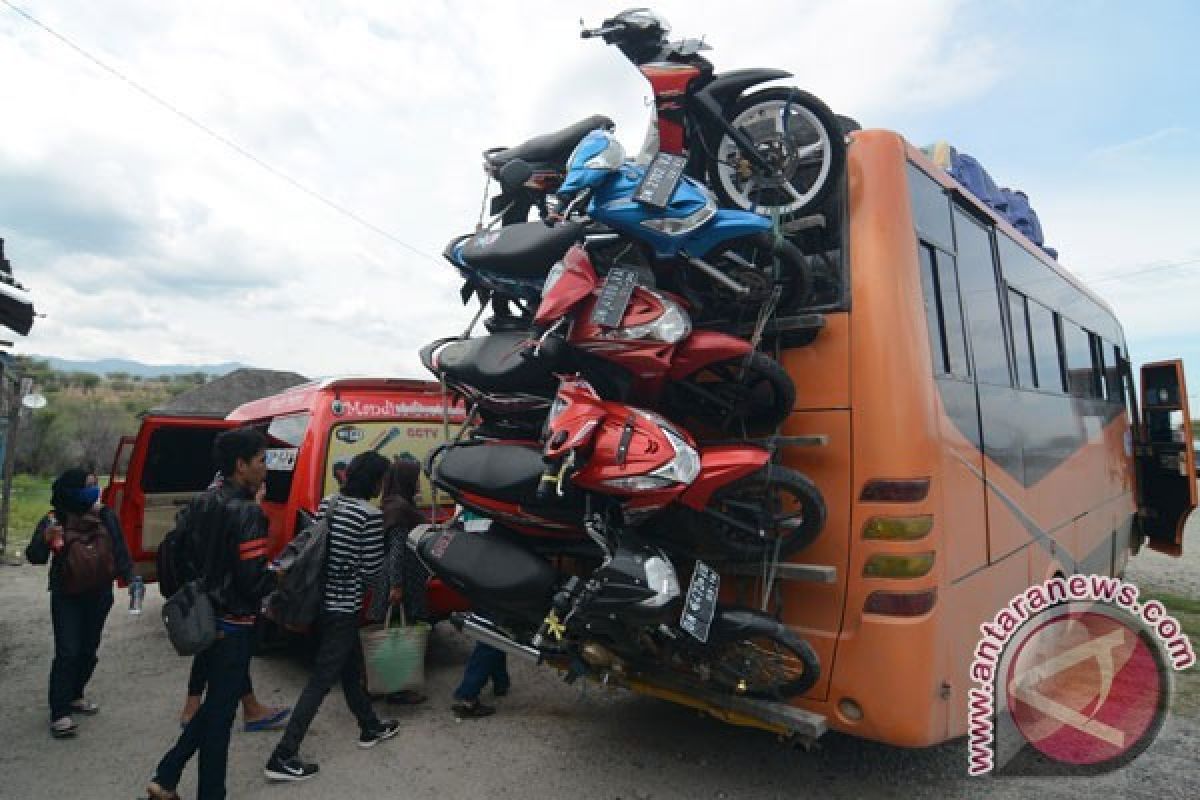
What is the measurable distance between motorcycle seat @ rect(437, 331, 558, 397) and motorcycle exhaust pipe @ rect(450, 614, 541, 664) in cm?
111

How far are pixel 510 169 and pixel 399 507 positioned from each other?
243 centimetres

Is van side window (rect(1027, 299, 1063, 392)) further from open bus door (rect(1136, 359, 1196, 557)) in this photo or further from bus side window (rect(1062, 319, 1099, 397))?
open bus door (rect(1136, 359, 1196, 557))

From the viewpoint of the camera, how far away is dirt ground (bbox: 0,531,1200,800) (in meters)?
3.71

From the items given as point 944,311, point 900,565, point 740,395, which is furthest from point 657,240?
point 900,565

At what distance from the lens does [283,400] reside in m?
6.65

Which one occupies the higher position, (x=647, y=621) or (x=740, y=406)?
(x=740, y=406)

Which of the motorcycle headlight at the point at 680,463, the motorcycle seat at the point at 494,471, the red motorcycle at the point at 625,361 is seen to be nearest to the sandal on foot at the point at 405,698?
the motorcycle seat at the point at 494,471

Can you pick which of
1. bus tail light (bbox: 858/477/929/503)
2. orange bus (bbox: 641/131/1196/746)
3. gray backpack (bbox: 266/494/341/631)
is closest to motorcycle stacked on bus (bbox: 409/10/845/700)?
orange bus (bbox: 641/131/1196/746)

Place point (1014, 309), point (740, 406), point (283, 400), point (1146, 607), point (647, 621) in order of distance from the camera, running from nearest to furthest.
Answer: point (647, 621) < point (740, 406) < point (1146, 607) < point (1014, 309) < point (283, 400)

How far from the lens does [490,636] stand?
11.2ft

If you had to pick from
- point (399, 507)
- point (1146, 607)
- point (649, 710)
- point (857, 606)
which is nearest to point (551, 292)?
point (857, 606)

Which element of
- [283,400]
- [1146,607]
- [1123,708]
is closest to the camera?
[1146,607]

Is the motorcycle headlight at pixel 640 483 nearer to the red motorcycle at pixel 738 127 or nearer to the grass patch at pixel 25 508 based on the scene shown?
the red motorcycle at pixel 738 127

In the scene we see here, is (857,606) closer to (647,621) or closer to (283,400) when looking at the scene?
(647,621)
